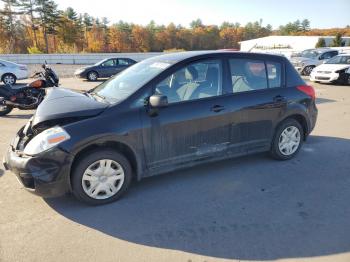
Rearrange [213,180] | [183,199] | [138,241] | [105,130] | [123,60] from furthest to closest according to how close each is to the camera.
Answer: [123,60], [213,180], [183,199], [105,130], [138,241]

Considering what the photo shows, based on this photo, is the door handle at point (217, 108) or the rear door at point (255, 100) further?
the rear door at point (255, 100)

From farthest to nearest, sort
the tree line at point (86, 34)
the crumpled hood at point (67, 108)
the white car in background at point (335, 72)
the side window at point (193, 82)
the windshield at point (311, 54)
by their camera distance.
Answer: the tree line at point (86, 34) → the windshield at point (311, 54) → the white car in background at point (335, 72) → the side window at point (193, 82) → the crumpled hood at point (67, 108)

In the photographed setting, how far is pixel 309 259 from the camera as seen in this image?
2834mm

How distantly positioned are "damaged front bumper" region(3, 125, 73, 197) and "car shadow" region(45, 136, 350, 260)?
34 cm

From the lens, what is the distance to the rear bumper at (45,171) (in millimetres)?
3393

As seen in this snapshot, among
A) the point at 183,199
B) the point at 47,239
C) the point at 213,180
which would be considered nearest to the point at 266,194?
the point at 213,180

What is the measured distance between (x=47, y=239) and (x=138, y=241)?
88 centimetres

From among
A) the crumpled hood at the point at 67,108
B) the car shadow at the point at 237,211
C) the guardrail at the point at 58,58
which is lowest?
the car shadow at the point at 237,211

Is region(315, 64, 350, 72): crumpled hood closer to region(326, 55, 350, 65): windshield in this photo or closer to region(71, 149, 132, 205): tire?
region(326, 55, 350, 65): windshield

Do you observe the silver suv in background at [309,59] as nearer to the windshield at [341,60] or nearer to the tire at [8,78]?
the windshield at [341,60]

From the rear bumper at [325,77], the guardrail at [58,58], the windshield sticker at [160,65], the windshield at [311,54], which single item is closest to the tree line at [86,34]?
the guardrail at [58,58]

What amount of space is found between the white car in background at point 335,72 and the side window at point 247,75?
11.7 m

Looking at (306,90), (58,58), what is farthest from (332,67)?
(58,58)

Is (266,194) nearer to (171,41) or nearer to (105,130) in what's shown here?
(105,130)
